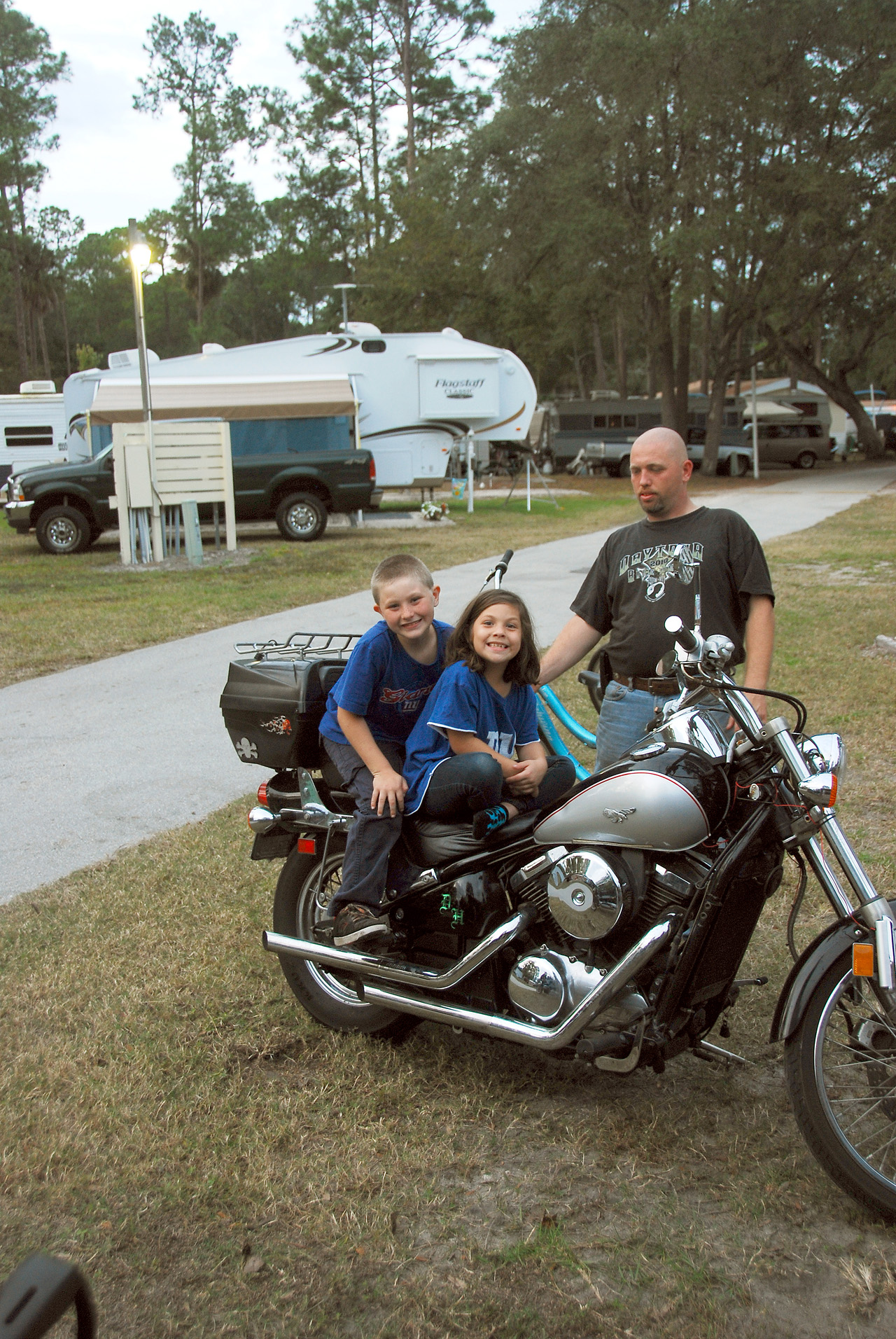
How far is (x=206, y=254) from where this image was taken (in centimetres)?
5444

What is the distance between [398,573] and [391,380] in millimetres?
19440

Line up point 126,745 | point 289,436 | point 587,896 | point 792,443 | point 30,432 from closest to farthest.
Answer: point 587,896
point 126,745
point 289,436
point 30,432
point 792,443

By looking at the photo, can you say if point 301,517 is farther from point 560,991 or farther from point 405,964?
point 560,991

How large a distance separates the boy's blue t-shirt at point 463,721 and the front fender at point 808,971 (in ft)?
3.17

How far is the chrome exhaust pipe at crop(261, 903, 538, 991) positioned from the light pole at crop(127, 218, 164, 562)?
39.8ft

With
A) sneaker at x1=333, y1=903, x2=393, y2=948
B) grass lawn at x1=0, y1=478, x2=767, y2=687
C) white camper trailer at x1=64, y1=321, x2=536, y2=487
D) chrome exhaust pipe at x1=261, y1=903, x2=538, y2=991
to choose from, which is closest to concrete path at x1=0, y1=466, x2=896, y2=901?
grass lawn at x1=0, y1=478, x2=767, y2=687

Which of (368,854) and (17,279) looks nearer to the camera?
(368,854)

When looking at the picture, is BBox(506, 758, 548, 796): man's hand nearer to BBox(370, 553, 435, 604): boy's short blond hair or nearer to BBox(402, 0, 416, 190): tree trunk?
BBox(370, 553, 435, 604): boy's short blond hair

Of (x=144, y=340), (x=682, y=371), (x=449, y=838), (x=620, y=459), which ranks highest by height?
(x=682, y=371)

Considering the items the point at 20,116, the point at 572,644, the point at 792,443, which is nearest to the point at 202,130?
the point at 20,116

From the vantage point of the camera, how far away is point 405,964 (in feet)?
10.5

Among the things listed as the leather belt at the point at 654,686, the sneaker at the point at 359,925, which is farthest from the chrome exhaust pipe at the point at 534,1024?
the leather belt at the point at 654,686

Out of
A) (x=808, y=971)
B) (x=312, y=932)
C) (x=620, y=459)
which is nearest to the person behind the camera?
(x=808, y=971)

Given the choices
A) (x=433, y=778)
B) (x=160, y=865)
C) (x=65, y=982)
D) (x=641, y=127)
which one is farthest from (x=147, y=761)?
(x=641, y=127)
